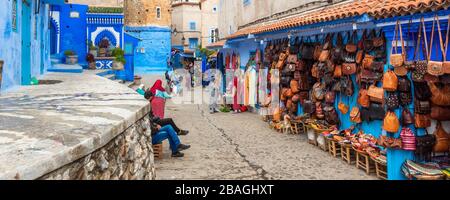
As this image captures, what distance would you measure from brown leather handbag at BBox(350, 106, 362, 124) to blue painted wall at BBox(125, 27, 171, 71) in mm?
39130

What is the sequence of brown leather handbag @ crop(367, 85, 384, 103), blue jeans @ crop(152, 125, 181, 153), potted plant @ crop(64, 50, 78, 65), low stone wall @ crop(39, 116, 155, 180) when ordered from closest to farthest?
1. low stone wall @ crop(39, 116, 155, 180)
2. brown leather handbag @ crop(367, 85, 384, 103)
3. blue jeans @ crop(152, 125, 181, 153)
4. potted plant @ crop(64, 50, 78, 65)

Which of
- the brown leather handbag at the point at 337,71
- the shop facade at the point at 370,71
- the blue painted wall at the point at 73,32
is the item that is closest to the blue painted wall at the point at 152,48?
the blue painted wall at the point at 73,32

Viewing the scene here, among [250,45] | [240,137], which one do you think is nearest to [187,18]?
[250,45]

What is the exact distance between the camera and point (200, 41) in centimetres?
5388

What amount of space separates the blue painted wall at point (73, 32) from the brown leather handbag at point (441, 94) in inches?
822

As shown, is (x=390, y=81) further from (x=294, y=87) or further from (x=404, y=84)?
(x=294, y=87)

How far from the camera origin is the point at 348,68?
866 cm

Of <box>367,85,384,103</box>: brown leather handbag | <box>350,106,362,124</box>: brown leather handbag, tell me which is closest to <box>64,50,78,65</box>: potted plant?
<box>350,106,362,124</box>: brown leather handbag

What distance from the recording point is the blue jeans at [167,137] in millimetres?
8664

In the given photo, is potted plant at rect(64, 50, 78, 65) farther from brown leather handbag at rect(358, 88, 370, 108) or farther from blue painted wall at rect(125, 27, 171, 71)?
blue painted wall at rect(125, 27, 171, 71)

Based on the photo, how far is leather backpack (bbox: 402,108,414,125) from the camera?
21.8ft

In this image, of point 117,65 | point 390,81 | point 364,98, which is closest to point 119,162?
point 390,81

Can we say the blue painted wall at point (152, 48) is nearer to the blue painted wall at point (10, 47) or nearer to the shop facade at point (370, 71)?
the blue painted wall at point (10, 47)
